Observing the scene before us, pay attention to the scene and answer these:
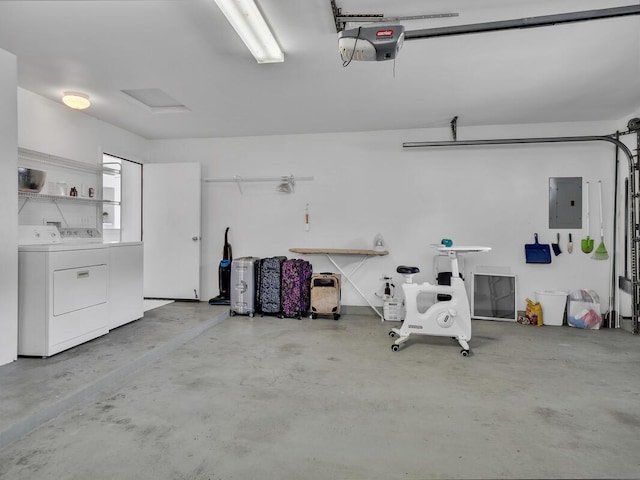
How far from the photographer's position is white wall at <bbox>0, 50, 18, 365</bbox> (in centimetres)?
278

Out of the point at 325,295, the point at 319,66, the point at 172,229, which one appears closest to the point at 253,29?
the point at 319,66

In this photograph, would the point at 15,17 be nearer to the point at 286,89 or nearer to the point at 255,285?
the point at 286,89

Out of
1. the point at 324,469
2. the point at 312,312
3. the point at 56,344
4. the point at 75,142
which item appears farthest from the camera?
the point at 312,312

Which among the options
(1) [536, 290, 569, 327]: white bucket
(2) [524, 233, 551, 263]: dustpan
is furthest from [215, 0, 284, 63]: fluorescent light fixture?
(1) [536, 290, 569, 327]: white bucket

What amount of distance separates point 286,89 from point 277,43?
3.14 feet

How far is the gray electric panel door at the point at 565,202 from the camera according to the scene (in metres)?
4.66

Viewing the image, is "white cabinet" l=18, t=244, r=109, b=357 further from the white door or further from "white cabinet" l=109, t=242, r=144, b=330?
the white door

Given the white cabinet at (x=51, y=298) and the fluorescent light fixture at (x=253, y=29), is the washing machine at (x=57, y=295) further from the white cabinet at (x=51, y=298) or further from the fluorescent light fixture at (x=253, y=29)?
the fluorescent light fixture at (x=253, y=29)

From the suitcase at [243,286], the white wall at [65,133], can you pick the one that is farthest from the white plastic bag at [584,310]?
the white wall at [65,133]

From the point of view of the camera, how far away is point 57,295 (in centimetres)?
299

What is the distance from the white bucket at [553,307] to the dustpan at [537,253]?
1.51 feet

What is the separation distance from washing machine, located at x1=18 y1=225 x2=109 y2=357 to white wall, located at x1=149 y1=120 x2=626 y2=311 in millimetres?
2170

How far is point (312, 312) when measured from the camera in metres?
4.75

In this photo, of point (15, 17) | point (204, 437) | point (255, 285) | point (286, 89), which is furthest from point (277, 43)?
point (255, 285)
